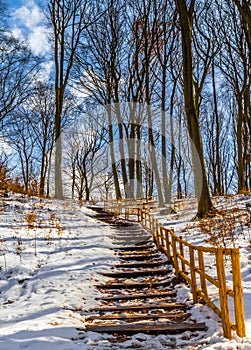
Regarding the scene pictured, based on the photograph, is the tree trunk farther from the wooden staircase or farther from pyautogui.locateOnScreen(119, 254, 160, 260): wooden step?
pyautogui.locateOnScreen(119, 254, 160, 260): wooden step

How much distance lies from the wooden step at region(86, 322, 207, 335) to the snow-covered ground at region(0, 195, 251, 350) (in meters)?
0.12

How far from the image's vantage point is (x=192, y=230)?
36.0 ft

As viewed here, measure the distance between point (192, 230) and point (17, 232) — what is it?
18.9 feet

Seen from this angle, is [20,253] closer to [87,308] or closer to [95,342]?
[87,308]

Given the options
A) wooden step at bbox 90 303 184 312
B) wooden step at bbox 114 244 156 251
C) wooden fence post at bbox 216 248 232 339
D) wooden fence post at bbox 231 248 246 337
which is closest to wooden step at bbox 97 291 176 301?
wooden step at bbox 90 303 184 312

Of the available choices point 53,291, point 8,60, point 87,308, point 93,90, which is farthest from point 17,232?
point 93,90

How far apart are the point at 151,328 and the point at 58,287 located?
2451 millimetres

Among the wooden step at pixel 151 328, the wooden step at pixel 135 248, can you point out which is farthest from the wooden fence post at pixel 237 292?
the wooden step at pixel 135 248

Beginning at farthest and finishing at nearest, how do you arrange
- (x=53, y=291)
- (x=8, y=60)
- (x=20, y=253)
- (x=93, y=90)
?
1. (x=93, y=90)
2. (x=8, y=60)
3. (x=20, y=253)
4. (x=53, y=291)

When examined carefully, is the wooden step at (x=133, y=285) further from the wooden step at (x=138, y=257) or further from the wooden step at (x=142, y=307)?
the wooden step at (x=138, y=257)

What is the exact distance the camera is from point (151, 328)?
448 cm

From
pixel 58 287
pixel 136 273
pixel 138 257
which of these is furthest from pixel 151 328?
pixel 138 257

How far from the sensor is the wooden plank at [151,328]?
440 cm

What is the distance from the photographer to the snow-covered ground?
4.09 metres
